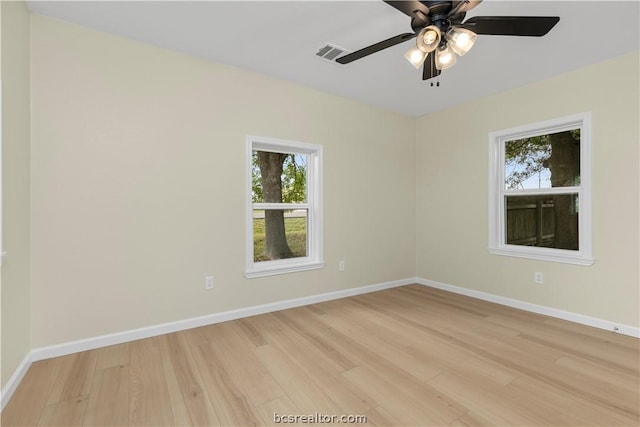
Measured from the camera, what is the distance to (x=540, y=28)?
5.61 feet

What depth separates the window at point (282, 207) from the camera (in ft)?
10.4

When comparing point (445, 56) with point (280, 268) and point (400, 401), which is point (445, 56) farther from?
point (280, 268)

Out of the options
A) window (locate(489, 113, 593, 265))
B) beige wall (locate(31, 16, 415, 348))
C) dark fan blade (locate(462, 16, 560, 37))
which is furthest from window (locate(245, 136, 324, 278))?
window (locate(489, 113, 593, 265))

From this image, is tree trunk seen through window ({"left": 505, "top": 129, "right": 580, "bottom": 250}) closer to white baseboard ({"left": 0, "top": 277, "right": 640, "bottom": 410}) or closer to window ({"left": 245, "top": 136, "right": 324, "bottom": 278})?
white baseboard ({"left": 0, "top": 277, "right": 640, "bottom": 410})

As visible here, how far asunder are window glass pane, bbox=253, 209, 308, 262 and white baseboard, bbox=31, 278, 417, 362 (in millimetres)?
524

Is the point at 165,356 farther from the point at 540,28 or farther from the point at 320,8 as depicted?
the point at 540,28

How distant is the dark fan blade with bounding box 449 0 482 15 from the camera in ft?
5.10

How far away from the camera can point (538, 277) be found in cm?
319

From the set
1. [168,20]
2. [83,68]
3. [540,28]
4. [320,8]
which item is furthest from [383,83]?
[83,68]

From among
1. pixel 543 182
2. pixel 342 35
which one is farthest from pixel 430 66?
pixel 543 182

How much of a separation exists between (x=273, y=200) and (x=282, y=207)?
0.13 m

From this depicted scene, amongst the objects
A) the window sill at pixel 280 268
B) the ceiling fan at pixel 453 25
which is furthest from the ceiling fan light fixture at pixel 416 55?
the window sill at pixel 280 268

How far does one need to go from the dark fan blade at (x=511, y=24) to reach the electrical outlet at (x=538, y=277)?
2469 millimetres

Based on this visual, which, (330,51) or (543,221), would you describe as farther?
(543,221)
